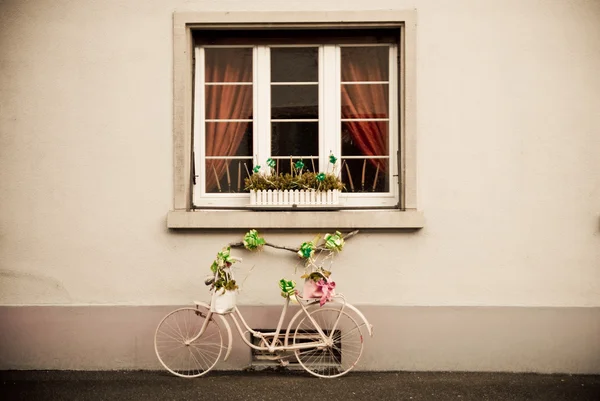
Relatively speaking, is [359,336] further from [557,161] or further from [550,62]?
[550,62]

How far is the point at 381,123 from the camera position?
7.16 meters

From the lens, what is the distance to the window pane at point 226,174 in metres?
7.18

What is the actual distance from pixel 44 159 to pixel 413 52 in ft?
12.0

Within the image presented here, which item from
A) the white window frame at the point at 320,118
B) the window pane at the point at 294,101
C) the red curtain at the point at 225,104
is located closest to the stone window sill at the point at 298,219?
the white window frame at the point at 320,118

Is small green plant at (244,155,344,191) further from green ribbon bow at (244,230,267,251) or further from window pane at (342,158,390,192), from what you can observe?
green ribbon bow at (244,230,267,251)

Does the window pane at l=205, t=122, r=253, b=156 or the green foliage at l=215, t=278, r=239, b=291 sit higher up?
the window pane at l=205, t=122, r=253, b=156

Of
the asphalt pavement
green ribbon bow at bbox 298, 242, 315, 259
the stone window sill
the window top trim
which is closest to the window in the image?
the window top trim

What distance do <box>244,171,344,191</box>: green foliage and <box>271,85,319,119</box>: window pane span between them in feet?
2.06

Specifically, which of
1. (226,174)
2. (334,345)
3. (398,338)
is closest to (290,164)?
(226,174)

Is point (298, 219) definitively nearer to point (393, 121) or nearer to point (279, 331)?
point (279, 331)

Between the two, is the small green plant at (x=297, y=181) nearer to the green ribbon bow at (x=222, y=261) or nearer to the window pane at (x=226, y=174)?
the window pane at (x=226, y=174)

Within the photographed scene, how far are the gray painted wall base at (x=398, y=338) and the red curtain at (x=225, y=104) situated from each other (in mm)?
1558

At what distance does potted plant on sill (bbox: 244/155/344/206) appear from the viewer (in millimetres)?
6926

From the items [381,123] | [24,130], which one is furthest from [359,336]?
[24,130]
